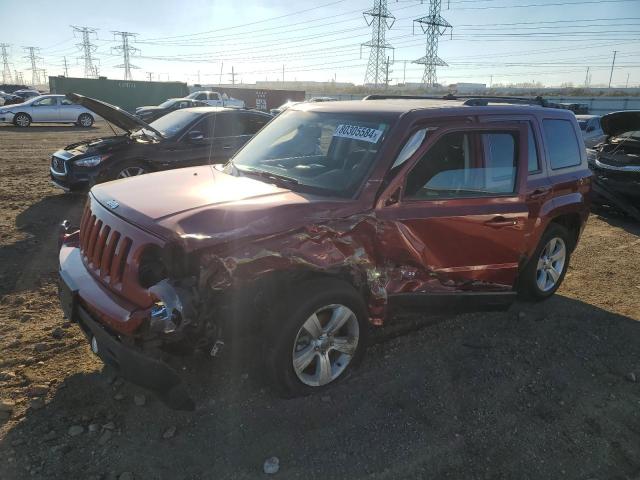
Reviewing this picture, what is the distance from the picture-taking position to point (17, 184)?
33.1ft

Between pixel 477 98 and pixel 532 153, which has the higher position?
pixel 477 98

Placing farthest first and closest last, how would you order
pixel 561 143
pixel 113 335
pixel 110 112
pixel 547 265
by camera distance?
pixel 110 112 → pixel 547 265 → pixel 561 143 → pixel 113 335

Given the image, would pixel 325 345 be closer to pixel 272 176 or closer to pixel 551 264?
pixel 272 176

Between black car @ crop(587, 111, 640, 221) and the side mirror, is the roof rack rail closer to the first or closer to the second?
black car @ crop(587, 111, 640, 221)

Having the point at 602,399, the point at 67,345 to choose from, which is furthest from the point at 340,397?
the point at 67,345

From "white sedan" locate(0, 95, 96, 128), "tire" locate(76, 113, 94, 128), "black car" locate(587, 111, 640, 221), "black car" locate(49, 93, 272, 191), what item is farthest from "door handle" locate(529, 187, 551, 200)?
"tire" locate(76, 113, 94, 128)

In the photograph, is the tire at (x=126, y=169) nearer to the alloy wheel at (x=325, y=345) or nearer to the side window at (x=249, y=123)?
the side window at (x=249, y=123)

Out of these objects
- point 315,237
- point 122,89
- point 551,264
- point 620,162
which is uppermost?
point 122,89

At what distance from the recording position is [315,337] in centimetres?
321

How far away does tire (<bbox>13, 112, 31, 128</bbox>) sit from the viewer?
2427cm

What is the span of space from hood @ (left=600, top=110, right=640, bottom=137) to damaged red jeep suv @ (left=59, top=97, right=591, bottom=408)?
5090 millimetres

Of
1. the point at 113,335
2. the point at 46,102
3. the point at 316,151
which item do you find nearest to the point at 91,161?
the point at 316,151

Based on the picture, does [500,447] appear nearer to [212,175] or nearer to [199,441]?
[199,441]

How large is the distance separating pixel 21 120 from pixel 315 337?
2662cm
